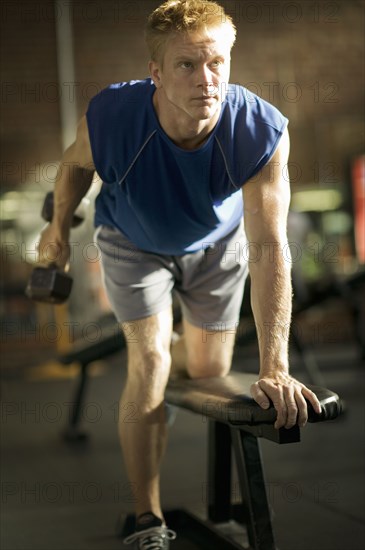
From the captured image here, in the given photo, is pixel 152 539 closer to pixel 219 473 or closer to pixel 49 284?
pixel 219 473

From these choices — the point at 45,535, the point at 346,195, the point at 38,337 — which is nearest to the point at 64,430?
the point at 45,535

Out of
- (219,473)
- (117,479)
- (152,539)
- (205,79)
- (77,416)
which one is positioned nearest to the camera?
(205,79)

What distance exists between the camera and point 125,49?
6.81 m

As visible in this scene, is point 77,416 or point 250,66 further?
point 250,66

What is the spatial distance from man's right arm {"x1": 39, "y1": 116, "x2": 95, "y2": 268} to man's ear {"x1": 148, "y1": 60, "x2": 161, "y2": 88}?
0.80 feet

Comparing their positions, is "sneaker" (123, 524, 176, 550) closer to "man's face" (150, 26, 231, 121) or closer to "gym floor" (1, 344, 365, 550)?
"gym floor" (1, 344, 365, 550)

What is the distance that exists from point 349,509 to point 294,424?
2.92 feet

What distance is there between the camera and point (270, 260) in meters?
1.76

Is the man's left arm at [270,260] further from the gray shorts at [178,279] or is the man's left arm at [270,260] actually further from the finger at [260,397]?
the gray shorts at [178,279]

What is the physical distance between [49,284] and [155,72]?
26.7 inches

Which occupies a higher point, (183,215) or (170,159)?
(170,159)

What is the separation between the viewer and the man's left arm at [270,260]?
171 cm

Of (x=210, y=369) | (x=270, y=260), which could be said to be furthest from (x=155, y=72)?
(x=210, y=369)

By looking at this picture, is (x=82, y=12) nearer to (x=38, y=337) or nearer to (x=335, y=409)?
(x=38, y=337)
